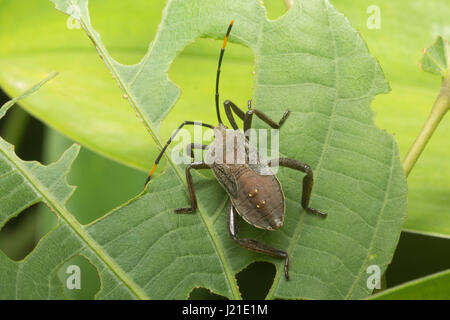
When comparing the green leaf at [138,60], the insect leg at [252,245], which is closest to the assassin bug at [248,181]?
the insect leg at [252,245]

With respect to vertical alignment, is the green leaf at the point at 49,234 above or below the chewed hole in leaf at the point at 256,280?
above

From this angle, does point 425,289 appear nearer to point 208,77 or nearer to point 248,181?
point 248,181

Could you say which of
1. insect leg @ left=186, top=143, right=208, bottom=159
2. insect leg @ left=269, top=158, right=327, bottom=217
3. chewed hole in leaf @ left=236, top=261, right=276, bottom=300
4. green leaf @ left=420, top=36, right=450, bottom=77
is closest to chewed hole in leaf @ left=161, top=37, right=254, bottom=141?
insect leg @ left=186, top=143, right=208, bottom=159

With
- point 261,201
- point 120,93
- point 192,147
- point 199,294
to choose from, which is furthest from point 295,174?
point 120,93

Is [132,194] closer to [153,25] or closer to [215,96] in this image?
[215,96]

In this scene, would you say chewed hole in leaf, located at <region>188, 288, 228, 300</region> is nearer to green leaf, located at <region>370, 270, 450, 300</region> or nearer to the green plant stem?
green leaf, located at <region>370, 270, 450, 300</region>

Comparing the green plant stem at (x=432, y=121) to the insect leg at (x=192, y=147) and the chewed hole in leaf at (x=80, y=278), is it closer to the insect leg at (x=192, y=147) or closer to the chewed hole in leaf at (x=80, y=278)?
the insect leg at (x=192, y=147)

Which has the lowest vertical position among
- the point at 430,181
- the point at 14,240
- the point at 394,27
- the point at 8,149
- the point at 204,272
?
the point at 14,240
